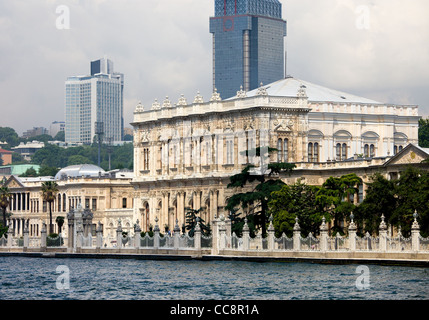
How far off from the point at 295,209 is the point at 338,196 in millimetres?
4389

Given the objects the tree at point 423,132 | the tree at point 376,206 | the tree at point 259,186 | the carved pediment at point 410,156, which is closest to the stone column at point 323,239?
the tree at point 376,206

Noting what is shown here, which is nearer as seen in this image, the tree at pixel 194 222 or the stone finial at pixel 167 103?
the tree at pixel 194 222

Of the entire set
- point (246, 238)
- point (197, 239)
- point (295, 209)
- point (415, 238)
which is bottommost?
point (197, 239)

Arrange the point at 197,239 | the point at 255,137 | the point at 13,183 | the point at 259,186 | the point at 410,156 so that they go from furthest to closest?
the point at 13,183, the point at 255,137, the point at 259,186, the point at 410,156, the point at 197,239

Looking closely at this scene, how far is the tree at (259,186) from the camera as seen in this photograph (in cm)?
8925

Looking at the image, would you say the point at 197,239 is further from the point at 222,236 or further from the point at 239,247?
the point at 239,247

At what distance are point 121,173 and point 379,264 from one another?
255 ft

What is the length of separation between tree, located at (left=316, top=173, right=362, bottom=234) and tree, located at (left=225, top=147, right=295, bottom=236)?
4192 millimetres

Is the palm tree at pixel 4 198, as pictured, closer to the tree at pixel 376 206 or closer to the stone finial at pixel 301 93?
the stone finial at pixel 301 93

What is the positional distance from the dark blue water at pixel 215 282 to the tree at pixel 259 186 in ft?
24.9

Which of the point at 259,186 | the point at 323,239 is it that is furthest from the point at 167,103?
the point at 323,239

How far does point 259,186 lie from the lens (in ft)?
299

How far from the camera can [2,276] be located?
75938mm

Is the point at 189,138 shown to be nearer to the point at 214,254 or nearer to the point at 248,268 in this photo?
the point at 214,254
